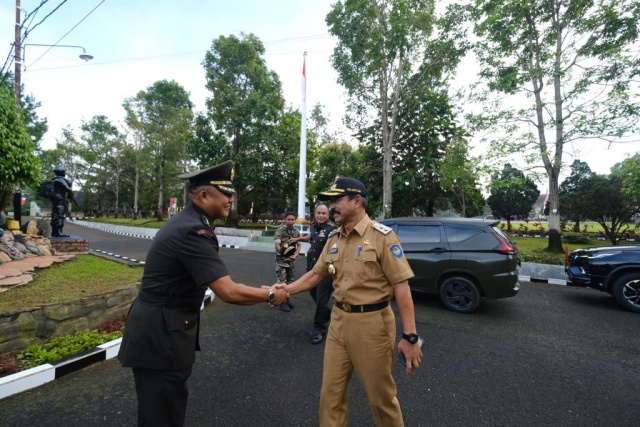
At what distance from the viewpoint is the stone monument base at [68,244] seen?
27.6ft

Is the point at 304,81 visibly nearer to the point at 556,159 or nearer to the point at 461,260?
the point at 556,159

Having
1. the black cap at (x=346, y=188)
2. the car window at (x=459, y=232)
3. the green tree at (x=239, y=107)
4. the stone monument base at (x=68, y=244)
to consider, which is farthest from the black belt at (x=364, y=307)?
the green tree at (x=239, y=107)

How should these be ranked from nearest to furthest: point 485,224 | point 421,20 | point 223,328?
point 223,328
point 485,224
point 421,20

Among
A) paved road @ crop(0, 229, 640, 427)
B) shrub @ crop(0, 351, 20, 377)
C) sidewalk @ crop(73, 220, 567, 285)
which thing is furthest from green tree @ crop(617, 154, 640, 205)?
shrub @ crop(0, 351, 20, 377)

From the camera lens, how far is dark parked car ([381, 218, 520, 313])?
5.11 metres

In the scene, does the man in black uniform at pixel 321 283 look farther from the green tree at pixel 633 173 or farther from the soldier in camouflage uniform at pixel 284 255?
the green tree at pixel 633 173

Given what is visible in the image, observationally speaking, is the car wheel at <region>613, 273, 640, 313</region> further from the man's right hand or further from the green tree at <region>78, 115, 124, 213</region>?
the green tree at <region>78, 115, 124, 213</region>

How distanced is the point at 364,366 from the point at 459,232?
14.0ft

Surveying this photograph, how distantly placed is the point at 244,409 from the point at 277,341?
1471 millimetres

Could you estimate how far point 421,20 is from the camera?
14.3 m

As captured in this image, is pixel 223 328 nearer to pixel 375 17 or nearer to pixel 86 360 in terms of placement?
pixel 86 360

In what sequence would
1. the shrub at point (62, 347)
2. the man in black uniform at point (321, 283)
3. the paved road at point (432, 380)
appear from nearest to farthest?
1. the paved road at point (432, 380)
2. the shrub at point (62, 347)
3. the man in black uniform at point (321, 283)

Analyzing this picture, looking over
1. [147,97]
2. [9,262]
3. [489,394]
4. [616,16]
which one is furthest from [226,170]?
[147,97]

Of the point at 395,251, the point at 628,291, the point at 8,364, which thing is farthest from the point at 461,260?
the point at 8,364
